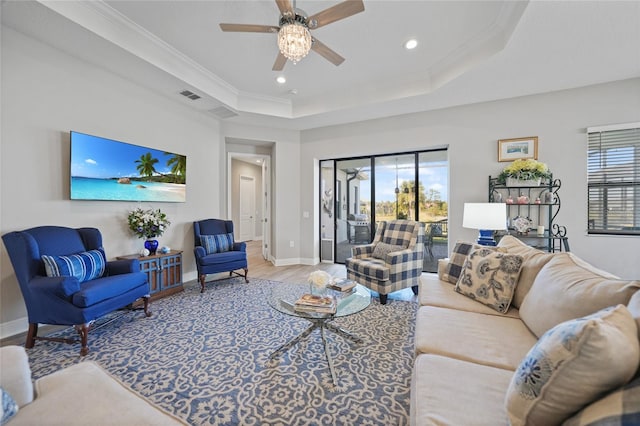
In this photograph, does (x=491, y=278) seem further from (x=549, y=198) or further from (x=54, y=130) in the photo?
(x=54, y=130)

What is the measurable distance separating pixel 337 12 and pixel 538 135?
3391 mm

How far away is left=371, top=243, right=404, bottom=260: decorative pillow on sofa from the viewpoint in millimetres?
3550

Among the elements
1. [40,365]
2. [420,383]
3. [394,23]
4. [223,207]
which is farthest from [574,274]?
[223,207]

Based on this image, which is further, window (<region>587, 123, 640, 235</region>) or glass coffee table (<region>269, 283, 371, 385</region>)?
window (<region>587, 123, 640, 235</region>)

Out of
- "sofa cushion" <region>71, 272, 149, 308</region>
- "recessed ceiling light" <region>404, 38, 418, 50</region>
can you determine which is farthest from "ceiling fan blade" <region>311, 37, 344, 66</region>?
"sofa cushion" <region>71, 272, 149, 308</region>

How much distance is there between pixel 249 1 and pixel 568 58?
3.40 m

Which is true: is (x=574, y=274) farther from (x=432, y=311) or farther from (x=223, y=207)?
(x=223, y=207)

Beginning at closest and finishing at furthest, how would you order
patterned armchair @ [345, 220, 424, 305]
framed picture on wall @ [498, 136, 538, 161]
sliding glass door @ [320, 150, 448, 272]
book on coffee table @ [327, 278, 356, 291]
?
1. book on coffee table @ [327, 278, 356, 291]
2. patterned armchair @ [345, 220, 424, 305]
3. framed picture on wall @ [498, 136, 538, 161]
4. sliding glass door @ [320, 150, 448, 272]

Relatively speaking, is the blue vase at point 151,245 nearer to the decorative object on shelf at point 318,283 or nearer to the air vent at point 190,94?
the air vent at point 190,94

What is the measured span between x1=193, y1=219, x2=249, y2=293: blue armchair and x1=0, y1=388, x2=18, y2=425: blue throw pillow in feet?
9.00

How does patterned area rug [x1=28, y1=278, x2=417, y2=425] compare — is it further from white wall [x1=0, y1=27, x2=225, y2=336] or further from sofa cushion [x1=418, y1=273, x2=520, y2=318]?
white wall [x1=0, y1=27, x2=225, y2=336]

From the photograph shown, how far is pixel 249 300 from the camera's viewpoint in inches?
130

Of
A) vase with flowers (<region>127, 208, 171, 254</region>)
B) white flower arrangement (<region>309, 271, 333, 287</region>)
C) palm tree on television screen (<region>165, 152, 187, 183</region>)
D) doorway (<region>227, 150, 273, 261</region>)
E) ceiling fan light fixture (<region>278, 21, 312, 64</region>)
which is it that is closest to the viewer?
ceiling fan light fixture (<region>278, 21, 312, 64</region>)

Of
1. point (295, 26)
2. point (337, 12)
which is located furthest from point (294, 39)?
point (337, 12)
